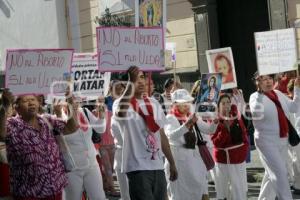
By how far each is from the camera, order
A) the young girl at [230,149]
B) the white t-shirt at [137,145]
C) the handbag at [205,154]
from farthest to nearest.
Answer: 1. the young girl at [230,149]
2. the handbag at [205,154]
3. the white t-shirt at [137,145]

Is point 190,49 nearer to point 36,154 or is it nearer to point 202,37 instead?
point 202,37

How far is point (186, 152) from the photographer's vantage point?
7820 mm

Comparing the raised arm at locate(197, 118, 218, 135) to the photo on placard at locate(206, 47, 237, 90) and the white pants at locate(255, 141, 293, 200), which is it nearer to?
the white pants at locate(255, 141, 293, 200)

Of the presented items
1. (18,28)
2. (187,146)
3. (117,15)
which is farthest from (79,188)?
(18,28)

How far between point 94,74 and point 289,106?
8.01 feet

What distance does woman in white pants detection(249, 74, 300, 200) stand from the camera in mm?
7855

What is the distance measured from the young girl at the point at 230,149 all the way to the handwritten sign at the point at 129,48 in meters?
1.15

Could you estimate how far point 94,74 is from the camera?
866 cm

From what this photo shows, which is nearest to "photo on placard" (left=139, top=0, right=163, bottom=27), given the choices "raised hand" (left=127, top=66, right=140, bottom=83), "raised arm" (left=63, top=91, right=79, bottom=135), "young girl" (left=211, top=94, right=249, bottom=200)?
"young girl" (left=211, top=94, right=249, bottom=200)

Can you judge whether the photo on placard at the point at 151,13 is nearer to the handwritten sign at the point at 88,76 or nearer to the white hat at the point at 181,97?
the handwritten sign at the point at 88,76

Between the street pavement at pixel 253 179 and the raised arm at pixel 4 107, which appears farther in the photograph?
the street pavement at pixel 253 179

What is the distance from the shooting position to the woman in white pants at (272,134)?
25.8 ft

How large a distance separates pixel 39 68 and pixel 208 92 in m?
1.84

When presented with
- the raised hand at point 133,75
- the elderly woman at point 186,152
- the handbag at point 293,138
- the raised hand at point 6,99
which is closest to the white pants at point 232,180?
the elderly woman at point 186,152
